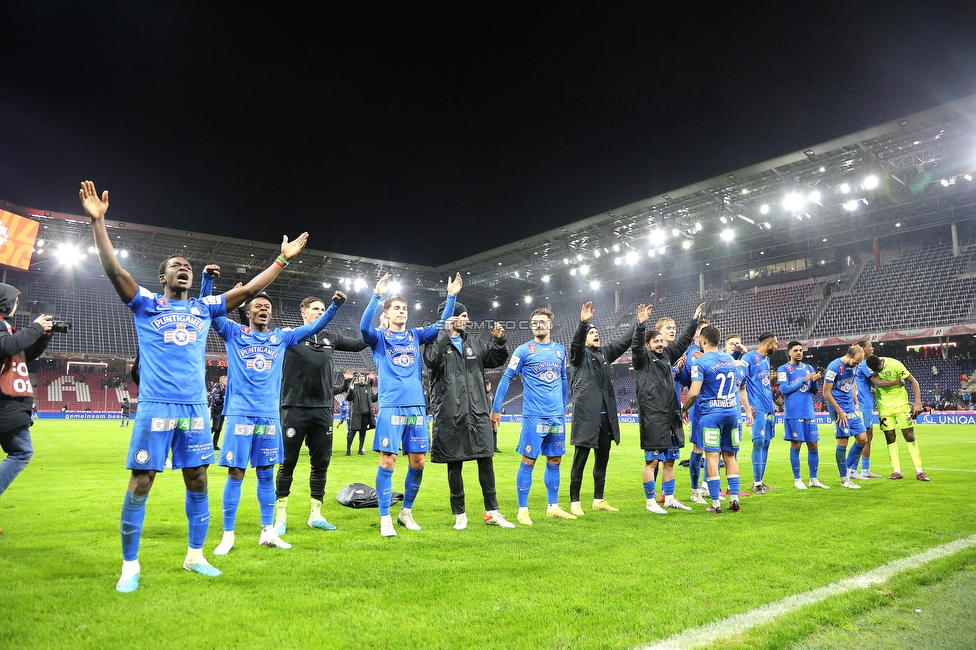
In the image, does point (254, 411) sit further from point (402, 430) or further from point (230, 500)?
point (402, 430)

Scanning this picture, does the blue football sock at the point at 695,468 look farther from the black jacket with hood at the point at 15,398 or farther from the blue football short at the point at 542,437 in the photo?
the black jacket with hood at the point at 15,398

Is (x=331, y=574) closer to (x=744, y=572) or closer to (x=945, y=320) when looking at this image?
(x=744, y=572)

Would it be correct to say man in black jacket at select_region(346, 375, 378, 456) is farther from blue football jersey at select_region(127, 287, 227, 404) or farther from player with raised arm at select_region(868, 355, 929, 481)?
player with raised arm at select_region(868, 355, 929, 481)

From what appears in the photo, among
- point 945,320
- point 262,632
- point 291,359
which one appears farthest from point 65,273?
point 945,320

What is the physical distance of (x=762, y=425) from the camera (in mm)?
8617

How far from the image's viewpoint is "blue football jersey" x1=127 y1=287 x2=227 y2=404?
3837 millimetres

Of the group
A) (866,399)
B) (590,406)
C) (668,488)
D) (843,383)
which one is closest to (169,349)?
(590,406)

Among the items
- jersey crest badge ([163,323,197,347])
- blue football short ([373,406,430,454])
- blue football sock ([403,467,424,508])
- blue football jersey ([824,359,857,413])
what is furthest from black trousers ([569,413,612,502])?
blue football jersey ([824,359,857,413])

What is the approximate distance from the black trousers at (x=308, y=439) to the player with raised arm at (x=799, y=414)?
682cm

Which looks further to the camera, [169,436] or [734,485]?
[734,485]

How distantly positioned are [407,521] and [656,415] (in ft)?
10.6

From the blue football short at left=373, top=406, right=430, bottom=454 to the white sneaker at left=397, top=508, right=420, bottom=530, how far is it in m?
0.72

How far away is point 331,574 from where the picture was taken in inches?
163

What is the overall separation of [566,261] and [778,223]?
1388cm
